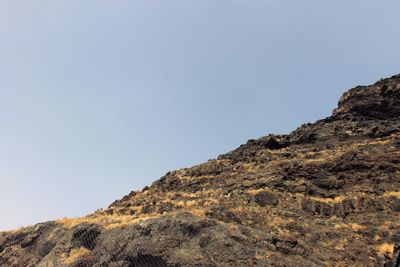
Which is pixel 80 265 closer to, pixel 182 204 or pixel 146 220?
pixel 146 220

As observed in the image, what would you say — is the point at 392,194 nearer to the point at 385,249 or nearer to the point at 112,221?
the point at 385,249

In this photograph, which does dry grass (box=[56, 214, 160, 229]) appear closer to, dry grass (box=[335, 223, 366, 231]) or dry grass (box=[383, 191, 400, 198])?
dry grass (box=[335, 223, 366, 231])

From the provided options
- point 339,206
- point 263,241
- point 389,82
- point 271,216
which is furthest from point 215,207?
point 389,82

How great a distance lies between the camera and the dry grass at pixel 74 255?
3144cm

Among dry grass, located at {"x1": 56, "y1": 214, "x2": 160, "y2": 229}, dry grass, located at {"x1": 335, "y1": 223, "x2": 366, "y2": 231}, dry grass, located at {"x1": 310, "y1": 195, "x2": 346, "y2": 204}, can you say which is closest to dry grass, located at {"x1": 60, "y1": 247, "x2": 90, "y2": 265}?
dry grass, located at {"x1": 56, "y1": 214, "x2": 160, "y2": 229}

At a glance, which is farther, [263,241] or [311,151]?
[311,151]

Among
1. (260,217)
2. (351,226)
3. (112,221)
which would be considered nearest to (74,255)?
(112,221)

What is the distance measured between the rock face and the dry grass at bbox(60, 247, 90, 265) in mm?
98

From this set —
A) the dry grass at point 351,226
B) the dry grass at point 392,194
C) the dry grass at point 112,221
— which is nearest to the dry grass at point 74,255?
the dry grass at point 112,221

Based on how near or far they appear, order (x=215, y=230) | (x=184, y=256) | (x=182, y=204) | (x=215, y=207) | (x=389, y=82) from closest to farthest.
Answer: (x=184, y=256)
(x=215, y=230)
(x=215, y=207)
(x=182, y=204)
(x=389, y=82)

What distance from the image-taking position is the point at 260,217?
3284cm

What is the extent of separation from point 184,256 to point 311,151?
2406cm

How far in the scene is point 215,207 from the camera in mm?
34750

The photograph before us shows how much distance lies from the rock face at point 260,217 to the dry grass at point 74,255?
0.10 m
